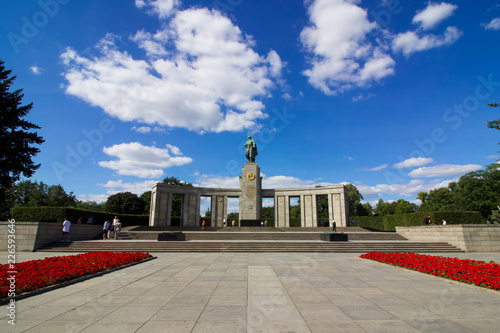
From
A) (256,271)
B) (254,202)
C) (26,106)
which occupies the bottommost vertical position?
(256,271)

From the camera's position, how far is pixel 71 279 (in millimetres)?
8609

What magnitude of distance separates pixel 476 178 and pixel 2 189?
68.9m

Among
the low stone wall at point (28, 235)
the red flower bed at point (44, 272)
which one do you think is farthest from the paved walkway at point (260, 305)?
the low stone wall at point (28, 235)

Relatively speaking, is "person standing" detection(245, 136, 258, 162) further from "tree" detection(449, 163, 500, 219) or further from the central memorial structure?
"tree" detection(449, 163, 500, 219)

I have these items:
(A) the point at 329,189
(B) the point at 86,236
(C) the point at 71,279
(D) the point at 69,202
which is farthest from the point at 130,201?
(C) the point at 71,279

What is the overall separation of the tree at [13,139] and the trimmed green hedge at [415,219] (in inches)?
1761

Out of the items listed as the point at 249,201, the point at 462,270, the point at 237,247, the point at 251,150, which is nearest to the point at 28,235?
the point at 237,247

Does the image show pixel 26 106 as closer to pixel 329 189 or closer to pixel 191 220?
pixel 191 220

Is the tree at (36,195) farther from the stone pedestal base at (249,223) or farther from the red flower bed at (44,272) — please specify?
the red flower bed at (44,272)

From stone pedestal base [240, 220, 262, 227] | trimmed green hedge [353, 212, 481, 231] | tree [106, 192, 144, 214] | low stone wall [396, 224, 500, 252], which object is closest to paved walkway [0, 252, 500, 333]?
low stone wall [396, 224, 500, 252]

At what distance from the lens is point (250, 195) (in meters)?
42.2

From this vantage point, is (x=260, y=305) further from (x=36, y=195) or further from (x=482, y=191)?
(x=36, y=195)

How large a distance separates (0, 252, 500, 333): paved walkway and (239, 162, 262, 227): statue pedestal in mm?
31796

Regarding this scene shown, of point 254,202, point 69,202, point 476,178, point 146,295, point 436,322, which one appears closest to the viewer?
point 436,322
